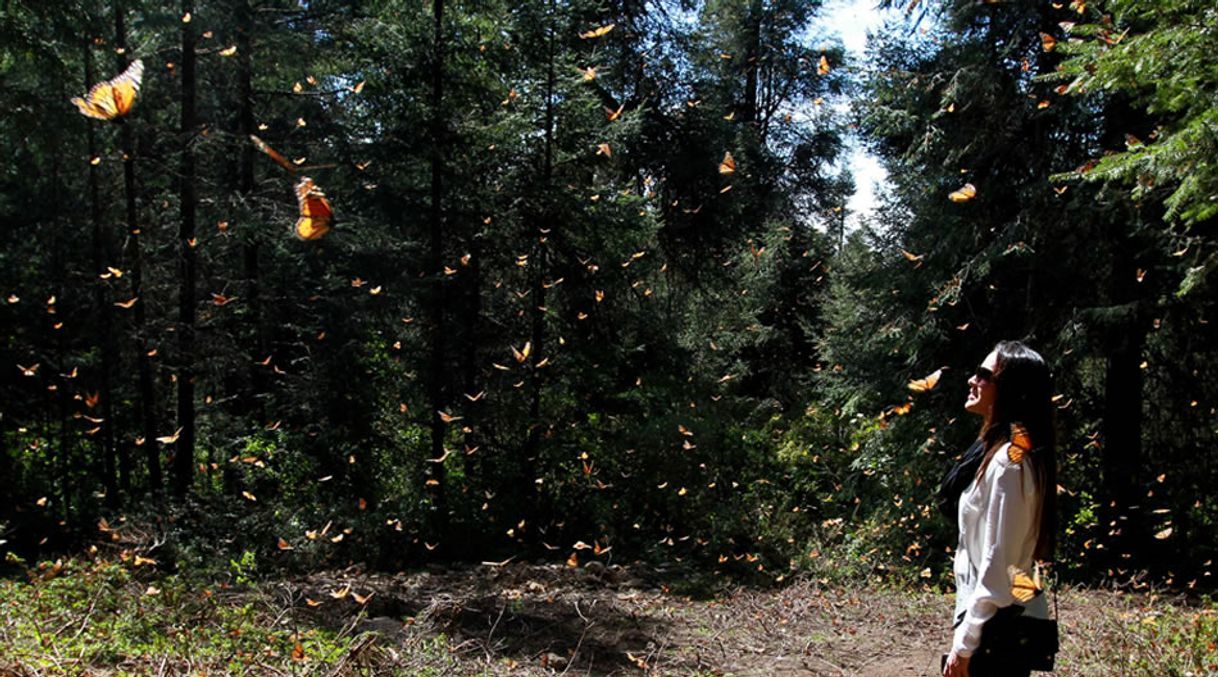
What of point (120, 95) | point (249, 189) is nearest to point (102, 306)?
point (249, 189)

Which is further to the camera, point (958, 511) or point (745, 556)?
point (745, 556)

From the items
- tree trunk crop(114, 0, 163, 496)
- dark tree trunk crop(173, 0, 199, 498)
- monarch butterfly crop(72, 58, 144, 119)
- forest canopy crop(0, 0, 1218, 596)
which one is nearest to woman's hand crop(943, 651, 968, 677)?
monarch butterfly crop(72, 58, 144, 119)

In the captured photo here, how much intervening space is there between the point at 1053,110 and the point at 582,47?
802cm

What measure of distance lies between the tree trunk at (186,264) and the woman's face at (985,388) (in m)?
9.87

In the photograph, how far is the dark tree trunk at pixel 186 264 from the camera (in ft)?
33.6

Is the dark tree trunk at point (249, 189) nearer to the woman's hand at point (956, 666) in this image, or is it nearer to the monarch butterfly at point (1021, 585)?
the woman's hand at point (956, 666)

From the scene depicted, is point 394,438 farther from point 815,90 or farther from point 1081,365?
point 815,90

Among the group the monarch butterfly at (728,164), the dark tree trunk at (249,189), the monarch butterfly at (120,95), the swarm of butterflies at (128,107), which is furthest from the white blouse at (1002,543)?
the dark tree trunk at (249,189)

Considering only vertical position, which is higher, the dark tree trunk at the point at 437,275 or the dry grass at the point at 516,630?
the dark tree trunk at the point at 437,275

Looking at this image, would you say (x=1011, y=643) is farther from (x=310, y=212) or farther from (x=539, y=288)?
(x=539, y=288)

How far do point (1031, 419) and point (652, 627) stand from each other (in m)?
5.24

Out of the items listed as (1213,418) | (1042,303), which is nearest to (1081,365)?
(1042,303)

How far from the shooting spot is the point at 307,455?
11.7m

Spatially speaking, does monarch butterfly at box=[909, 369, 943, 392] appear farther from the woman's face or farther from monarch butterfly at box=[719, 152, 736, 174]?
monarch butterfly at box=[719, 152, 736, 174]
